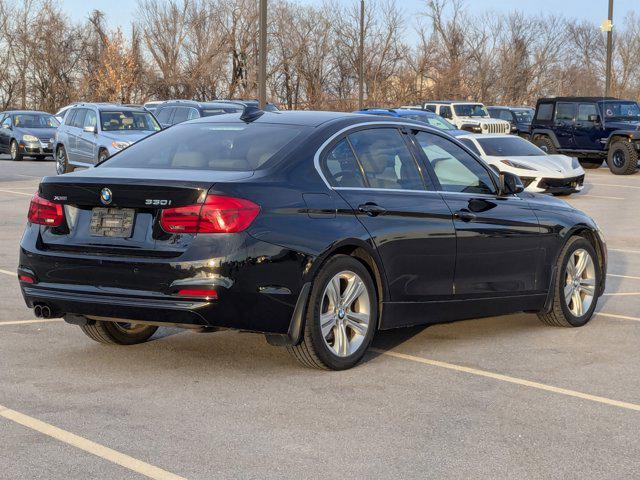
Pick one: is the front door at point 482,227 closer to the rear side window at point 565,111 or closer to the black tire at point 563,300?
the black tire at point 563,300

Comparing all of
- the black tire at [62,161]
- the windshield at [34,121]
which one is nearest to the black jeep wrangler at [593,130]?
the black tire at [62,161]

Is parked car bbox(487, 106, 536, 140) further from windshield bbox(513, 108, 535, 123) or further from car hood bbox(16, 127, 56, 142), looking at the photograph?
car hood bbox(16, 127, 56, 142)

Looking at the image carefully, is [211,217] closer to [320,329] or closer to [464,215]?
[320,329]

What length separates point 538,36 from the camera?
75938mm

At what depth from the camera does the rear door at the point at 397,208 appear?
7.02 metres

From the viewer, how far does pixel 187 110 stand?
31.0 metres

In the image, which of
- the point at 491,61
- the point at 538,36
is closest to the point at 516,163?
the point at 491,61

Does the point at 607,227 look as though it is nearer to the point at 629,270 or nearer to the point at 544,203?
the point at 629,270

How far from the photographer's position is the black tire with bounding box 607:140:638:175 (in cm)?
3016

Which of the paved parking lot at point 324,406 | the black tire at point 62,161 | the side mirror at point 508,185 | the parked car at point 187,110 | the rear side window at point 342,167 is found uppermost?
the parked car at point 187,110

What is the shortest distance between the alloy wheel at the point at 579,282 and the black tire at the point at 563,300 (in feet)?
0.10

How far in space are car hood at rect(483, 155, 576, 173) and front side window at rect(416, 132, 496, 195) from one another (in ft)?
46.8

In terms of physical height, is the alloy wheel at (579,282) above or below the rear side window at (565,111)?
below

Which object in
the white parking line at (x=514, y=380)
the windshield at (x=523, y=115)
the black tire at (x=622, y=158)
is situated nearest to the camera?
the white parking line at (x=514, y=380)
